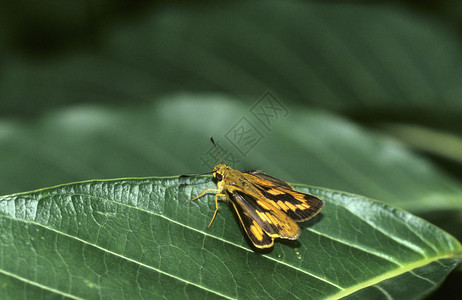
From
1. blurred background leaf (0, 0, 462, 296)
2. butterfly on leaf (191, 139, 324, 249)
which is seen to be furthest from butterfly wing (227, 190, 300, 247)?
blurred background leaf (0, 0, 462, 296)

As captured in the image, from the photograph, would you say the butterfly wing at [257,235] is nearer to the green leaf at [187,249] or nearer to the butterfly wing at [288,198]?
the green leaf at [187,249]

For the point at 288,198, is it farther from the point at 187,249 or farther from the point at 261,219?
the point at 187,249

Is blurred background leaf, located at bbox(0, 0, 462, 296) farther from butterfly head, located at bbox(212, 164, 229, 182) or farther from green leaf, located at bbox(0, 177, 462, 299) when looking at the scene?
green leaf, located at bbox(0, 177, 462, 299)

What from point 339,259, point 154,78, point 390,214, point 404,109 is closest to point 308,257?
point 339,259

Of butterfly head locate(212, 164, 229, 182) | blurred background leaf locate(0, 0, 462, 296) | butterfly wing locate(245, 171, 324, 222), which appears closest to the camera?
butterfly wing locate(245, 171, 324, 222)

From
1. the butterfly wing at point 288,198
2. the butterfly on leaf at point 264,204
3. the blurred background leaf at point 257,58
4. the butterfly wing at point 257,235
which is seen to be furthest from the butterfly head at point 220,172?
the blurred background leaf at point 257,58

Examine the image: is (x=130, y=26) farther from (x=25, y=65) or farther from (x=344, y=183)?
(x=344, y=183)
